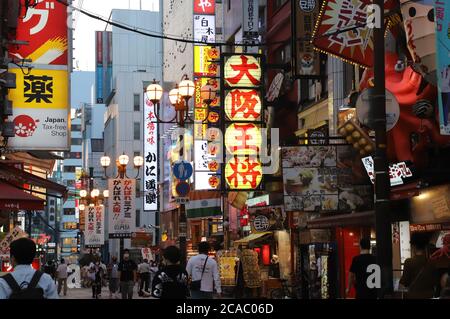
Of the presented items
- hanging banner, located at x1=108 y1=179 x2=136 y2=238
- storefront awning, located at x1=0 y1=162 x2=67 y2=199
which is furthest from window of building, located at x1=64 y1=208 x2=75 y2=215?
storefront awning, located at x1=0 y1=162 x2=67 y2=199

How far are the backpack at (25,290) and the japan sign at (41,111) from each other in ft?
50.1

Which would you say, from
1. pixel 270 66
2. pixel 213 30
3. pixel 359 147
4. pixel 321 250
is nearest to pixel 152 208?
pixel 213 30

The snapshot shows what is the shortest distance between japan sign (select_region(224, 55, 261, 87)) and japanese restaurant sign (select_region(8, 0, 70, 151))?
8.40 meters

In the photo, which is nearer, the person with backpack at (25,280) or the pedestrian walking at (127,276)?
the person with backpack at (25,280)

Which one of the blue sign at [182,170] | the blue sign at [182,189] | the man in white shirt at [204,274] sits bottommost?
the man in white shirt at [204,274]

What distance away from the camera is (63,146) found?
917 inches

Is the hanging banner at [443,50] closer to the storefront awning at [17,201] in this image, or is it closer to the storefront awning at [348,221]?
the storefront awning at [348,221]

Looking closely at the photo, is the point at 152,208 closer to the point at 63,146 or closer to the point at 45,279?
the point at 63,146

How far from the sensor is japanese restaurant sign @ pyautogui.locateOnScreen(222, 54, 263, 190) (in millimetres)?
30438

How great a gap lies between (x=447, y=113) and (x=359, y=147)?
4.17 meters

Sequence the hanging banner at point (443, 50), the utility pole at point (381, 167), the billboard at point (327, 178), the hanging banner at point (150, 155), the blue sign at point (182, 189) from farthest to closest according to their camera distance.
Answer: the hanging banner at point (150, 155) → the blue sign at point (182, 189) → the billboard at point (327, 178) → the hanging banner at point (443, 50) → the utility pole at point (381, 167)

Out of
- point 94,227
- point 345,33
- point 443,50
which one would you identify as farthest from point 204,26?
point 443,50

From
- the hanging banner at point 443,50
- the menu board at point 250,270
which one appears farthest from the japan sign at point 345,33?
the menu board at point 250,270

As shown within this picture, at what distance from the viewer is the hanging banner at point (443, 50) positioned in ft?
53.3
